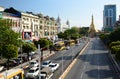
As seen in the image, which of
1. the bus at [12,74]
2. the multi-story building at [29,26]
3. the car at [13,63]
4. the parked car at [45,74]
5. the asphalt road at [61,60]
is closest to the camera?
the bus at [12,74]

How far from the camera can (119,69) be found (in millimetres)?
48469

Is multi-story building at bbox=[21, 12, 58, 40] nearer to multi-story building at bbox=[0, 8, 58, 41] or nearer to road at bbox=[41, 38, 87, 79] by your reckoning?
multi-story building at bbox=[0, 8, 58, 41]

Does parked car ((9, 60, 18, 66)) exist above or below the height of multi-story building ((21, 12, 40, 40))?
below

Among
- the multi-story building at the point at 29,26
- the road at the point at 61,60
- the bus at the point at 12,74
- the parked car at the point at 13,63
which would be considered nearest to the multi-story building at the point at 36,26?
the multi-story building at the point at 29,26

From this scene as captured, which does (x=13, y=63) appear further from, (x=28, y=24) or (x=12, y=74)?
(x=28, y=24)

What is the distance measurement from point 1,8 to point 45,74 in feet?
198

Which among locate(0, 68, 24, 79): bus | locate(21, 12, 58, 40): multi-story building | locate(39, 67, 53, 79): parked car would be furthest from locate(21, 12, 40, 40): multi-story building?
locate(0, 68, 24, 79): bus

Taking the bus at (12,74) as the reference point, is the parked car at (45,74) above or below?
below

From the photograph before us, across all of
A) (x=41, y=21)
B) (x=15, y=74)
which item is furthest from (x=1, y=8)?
Result: (x=15, y=74)

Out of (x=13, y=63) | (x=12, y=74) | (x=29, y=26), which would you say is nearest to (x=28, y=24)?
(x=29, y=26)

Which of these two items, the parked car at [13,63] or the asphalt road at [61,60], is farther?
the parked car at [13,63]

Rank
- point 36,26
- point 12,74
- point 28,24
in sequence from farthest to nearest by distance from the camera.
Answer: point 36,26 < point 28,24 < point 12,74

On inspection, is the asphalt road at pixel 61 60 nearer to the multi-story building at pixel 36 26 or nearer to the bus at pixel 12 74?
the bus at pixel 12 74

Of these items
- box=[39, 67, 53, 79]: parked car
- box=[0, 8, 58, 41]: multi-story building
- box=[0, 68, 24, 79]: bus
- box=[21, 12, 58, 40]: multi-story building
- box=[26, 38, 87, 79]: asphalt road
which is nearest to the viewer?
box=[0, 68, 24, 79]: bus
